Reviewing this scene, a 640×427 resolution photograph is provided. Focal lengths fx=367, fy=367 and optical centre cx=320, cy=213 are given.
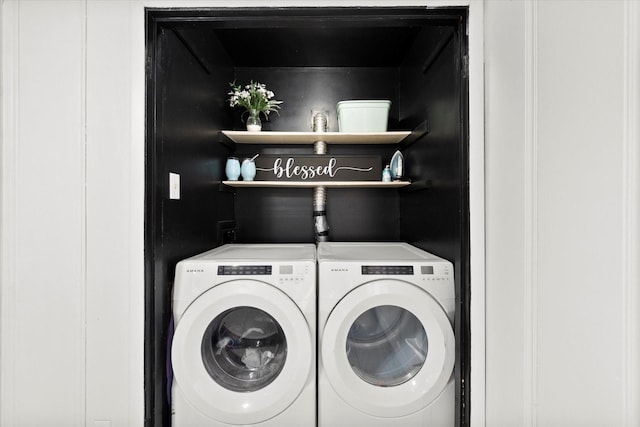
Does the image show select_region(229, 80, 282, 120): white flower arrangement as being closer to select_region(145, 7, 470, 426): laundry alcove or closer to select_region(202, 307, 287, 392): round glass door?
select_region(145, 7, 470, 426): laundry alcove

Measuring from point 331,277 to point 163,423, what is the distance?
954 mm

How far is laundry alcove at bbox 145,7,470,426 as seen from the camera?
4.82 feet

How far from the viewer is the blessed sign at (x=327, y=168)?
239cm

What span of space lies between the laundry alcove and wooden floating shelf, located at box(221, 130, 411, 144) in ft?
0.28

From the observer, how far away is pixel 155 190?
149cm

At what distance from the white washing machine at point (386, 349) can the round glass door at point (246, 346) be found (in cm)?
22
